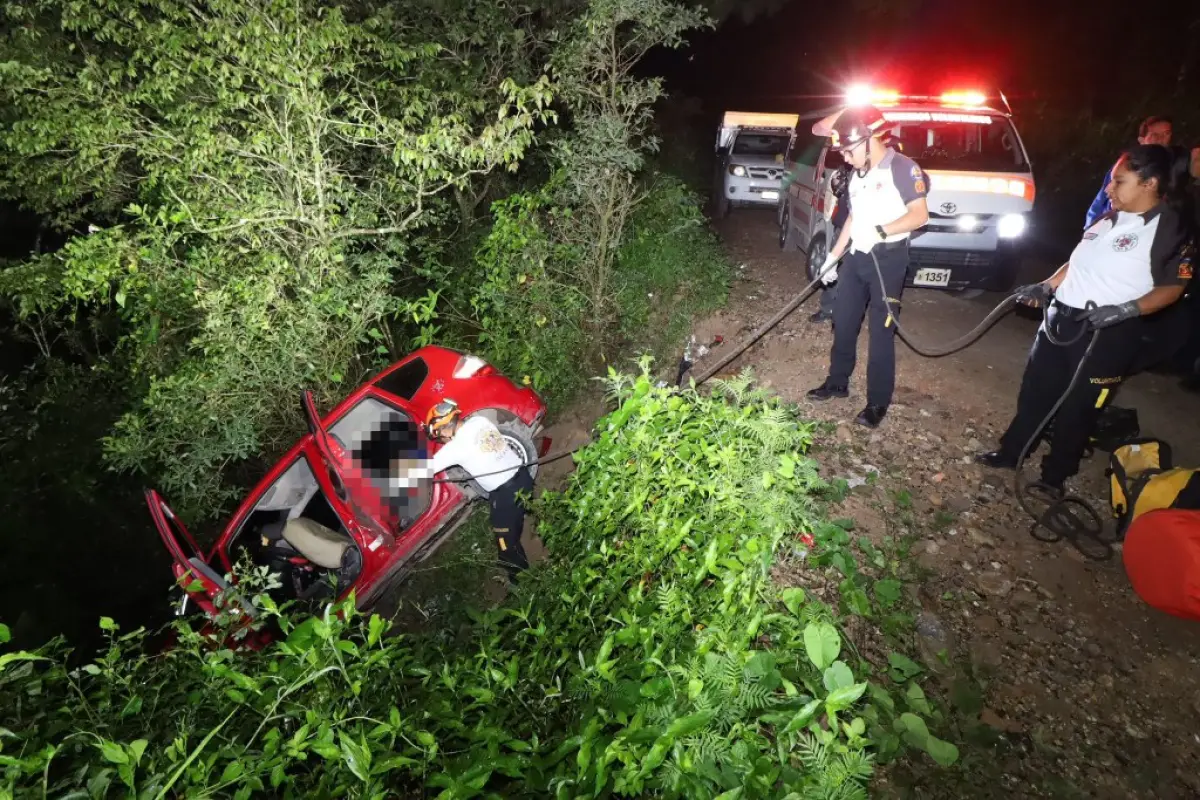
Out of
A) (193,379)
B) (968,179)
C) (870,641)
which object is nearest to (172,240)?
(193,379)

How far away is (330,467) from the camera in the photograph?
4012 mm

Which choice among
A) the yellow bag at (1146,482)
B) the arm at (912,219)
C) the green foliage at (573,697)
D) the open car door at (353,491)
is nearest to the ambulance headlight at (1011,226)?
the arm at (912,219)

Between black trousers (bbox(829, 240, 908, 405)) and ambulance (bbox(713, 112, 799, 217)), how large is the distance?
6999 millimetres

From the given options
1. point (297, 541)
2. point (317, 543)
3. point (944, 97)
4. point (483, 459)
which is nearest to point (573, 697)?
point (483, 459)

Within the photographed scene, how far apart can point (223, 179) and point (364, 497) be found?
2.86m

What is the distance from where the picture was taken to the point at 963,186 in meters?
5.44

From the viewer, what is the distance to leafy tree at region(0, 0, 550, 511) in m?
4.14

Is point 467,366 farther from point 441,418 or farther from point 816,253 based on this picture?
point 816,253

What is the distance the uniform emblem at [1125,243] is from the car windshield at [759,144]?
8.69m

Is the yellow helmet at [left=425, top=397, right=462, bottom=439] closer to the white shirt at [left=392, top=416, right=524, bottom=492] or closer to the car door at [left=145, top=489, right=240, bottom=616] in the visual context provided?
the white shirt at [left=392, top=416, right=524, bottom=492]

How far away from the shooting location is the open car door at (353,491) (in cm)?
397

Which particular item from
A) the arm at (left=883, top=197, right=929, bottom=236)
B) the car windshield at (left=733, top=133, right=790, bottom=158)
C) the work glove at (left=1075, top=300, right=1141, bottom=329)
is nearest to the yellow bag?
the work glove at (left=1075, top=300, right=1141, bottom=329)

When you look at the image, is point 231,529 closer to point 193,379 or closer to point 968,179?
point 193,379

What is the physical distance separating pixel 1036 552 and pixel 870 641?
137cm
